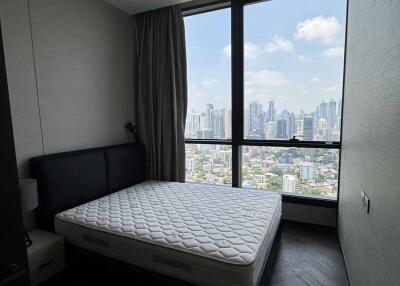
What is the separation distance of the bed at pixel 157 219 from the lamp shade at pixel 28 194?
0.28 metres

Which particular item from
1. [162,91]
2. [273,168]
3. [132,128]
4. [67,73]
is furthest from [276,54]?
[67,73]

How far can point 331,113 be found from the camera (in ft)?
9.05

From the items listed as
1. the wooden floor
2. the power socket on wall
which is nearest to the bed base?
the wooden floor

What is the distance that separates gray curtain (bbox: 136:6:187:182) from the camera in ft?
10.8

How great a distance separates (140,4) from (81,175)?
2376mm

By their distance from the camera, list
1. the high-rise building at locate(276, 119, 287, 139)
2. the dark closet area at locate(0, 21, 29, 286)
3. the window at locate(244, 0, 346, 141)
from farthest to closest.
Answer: the high-rise building at locate(276, 119, 287, 139) < the window at locate(244, 0, 346, 141) < the dark closet area at locate(0, 21, 29, 286)

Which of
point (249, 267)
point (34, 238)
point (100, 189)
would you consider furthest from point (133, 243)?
point (100, 189)

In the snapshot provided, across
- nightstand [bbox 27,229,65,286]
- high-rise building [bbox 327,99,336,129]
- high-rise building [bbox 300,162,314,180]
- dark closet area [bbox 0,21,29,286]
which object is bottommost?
nightstand [bbox 27,229,65,286]

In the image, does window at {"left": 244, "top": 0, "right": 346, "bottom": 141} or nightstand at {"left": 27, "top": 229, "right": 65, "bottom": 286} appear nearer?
nightstand at {"left": 27, "top": 229, "right": 65, "bottom": 286}

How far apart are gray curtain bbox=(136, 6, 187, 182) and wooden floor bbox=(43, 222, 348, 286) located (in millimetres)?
1654

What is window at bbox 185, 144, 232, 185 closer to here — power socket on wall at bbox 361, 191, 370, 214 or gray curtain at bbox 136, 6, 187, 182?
gray curtain at bbox 136, 6, 187, 182

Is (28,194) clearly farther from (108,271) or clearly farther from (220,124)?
(220,124)

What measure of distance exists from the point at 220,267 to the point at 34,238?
1711 mm

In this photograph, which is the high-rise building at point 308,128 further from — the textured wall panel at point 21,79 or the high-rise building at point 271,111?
the textured wall panel at point 21,79
